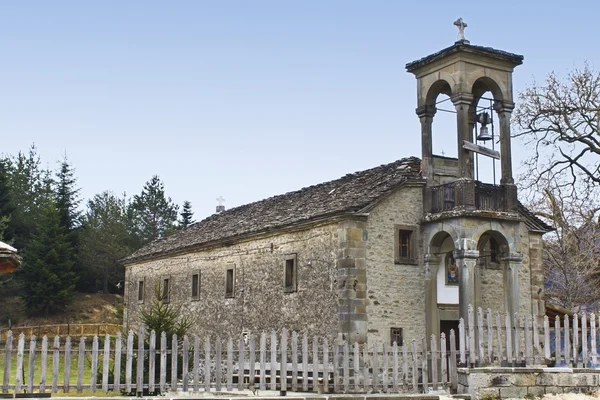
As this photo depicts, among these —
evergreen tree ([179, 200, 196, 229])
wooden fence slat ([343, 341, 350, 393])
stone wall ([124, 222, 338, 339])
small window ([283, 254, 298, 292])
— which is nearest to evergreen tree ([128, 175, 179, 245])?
evergreen tree ([179, 200, 196, 229])

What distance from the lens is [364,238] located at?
69.7ft

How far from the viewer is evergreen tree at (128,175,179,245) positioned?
60094 mm

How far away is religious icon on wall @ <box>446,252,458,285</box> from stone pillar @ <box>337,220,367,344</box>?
294cm

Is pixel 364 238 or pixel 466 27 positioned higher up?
pixel 466 27

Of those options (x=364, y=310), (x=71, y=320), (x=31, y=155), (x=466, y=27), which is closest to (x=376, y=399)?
(x=364, y=310)

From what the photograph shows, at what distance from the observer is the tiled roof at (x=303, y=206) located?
22.0m

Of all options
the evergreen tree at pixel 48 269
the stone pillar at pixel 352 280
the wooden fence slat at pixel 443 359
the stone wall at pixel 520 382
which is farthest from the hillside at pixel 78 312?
the stone wall at pixel 520 382

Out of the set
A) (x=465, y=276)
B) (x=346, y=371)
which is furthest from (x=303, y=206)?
(x=346, y=371)

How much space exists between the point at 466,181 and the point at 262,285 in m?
8.11

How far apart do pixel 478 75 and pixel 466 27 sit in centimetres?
145

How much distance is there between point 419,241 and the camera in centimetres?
2219

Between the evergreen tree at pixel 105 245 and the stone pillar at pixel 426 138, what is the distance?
121ft

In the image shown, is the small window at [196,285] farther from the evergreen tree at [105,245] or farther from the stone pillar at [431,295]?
the evergreen tree at [105,245]

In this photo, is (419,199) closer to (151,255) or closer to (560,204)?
(560,204)
